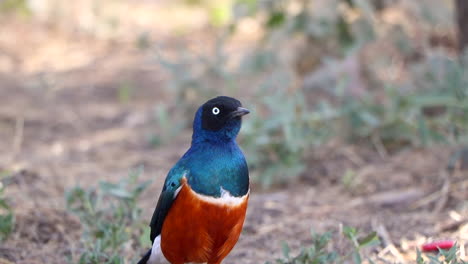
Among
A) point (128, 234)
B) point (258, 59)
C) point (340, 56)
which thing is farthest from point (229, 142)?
point (340, 56)

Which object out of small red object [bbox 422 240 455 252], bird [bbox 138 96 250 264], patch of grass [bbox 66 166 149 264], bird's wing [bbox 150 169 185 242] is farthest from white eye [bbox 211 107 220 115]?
small red object [bbox 422 240 455 252]

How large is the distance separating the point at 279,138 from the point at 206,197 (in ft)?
6.77

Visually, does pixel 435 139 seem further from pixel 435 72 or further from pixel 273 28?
pixel 273 28

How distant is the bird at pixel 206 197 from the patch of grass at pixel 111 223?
21 cm

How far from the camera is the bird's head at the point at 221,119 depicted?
2.84 metres

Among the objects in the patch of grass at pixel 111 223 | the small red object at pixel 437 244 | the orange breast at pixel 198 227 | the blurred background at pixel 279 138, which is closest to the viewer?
the orange breast at pixel 198 227

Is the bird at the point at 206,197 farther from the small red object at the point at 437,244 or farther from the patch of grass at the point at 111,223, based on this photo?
the small red object at the point at 437,244

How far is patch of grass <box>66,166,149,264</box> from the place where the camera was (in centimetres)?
300

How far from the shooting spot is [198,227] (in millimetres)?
2695

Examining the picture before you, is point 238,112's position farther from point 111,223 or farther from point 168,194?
point 111,223

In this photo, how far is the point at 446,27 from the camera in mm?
6766

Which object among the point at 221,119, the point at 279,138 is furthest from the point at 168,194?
the point at 279,138

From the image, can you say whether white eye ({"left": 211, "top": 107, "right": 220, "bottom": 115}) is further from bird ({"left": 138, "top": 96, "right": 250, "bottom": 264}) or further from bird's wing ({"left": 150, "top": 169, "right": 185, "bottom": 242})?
bird's wing ({"left": 150, "top": 169, "right": 185, "bottom": 242})

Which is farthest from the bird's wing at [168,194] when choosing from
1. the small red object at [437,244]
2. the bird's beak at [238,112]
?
the small red object at [437,244]
